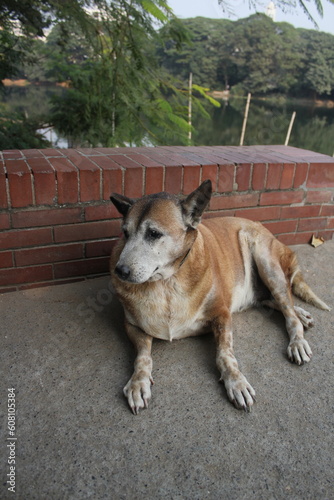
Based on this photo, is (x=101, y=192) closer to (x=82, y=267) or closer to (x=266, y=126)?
(x=82, y=267)

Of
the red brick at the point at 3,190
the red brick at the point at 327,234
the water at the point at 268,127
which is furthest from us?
the water at the point at 268,127

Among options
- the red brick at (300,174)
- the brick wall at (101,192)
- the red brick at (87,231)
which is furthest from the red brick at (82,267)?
the red brick at (300,174)

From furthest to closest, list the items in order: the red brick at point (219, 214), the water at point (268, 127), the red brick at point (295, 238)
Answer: the water at point (268, 127) < the red brick at point (295, 238) < the red brick at point (219, 214)

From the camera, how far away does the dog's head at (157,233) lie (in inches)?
77.5

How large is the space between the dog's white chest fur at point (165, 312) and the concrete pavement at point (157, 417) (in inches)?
6.5

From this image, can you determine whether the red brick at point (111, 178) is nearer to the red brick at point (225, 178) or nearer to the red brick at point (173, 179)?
the red brick at point (173, 179)

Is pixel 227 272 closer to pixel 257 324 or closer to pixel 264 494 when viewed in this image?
pixel 257 324

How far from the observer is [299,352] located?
89.4 inches

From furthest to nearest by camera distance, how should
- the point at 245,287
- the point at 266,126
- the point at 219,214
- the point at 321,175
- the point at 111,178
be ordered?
the point at 266,126, the point at 321,175, the point at 219,214, the point at 245,287, the point at 111,178

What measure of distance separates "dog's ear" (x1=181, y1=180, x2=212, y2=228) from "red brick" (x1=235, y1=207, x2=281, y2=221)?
1.20 metres

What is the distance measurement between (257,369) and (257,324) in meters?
0.51

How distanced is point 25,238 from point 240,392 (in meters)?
1.68

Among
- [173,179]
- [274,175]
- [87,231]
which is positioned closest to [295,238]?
[274,175]

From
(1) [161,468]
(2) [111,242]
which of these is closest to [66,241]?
(2) [111,242]
